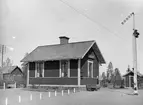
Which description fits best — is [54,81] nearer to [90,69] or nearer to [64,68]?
[64,68]

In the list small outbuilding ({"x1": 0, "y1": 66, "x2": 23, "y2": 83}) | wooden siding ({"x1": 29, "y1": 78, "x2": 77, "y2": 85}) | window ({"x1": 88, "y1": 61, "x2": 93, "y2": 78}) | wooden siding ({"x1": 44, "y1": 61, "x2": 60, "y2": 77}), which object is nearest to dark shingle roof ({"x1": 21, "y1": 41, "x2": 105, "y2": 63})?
wooden siding ({"x1": 44, "y1": 61, "x2": 60, "y2": 77})

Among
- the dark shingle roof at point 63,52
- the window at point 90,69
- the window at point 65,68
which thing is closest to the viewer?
the dark shingle roof at point 63,52

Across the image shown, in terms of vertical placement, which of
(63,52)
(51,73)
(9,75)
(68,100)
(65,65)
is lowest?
(68,100)

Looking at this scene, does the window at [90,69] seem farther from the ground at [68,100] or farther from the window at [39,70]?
the ground at [68,100]

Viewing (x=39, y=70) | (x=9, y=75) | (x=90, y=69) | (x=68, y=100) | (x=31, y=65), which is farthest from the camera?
(x=9, y=75)

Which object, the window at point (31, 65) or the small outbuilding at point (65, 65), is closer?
the small outbuilding at point (65, 65)

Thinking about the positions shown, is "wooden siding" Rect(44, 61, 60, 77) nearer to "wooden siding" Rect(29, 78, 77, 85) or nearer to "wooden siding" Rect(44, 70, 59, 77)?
"wooden siding" Rect(44, 70, 59, 77)

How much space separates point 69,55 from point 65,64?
0.54 m

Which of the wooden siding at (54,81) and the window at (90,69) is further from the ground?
the window at (90,69)

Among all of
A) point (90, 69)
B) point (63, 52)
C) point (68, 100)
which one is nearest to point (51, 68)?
point (63, 52)

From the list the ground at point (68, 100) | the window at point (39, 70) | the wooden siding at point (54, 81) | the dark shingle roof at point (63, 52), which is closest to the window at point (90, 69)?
the dark shingle roof at point (63, 52)

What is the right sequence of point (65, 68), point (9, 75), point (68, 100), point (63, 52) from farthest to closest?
point (9, 75) → point (63, 52) → point (65, 68) → point (68, 100)

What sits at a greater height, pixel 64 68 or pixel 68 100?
pixel 64 68

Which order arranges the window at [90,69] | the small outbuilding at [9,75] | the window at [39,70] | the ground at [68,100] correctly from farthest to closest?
1. the window at [39,70]
2. the window at [90,69]
3. the ground at [68,100]
4. the small outbuilding at [9,75]
